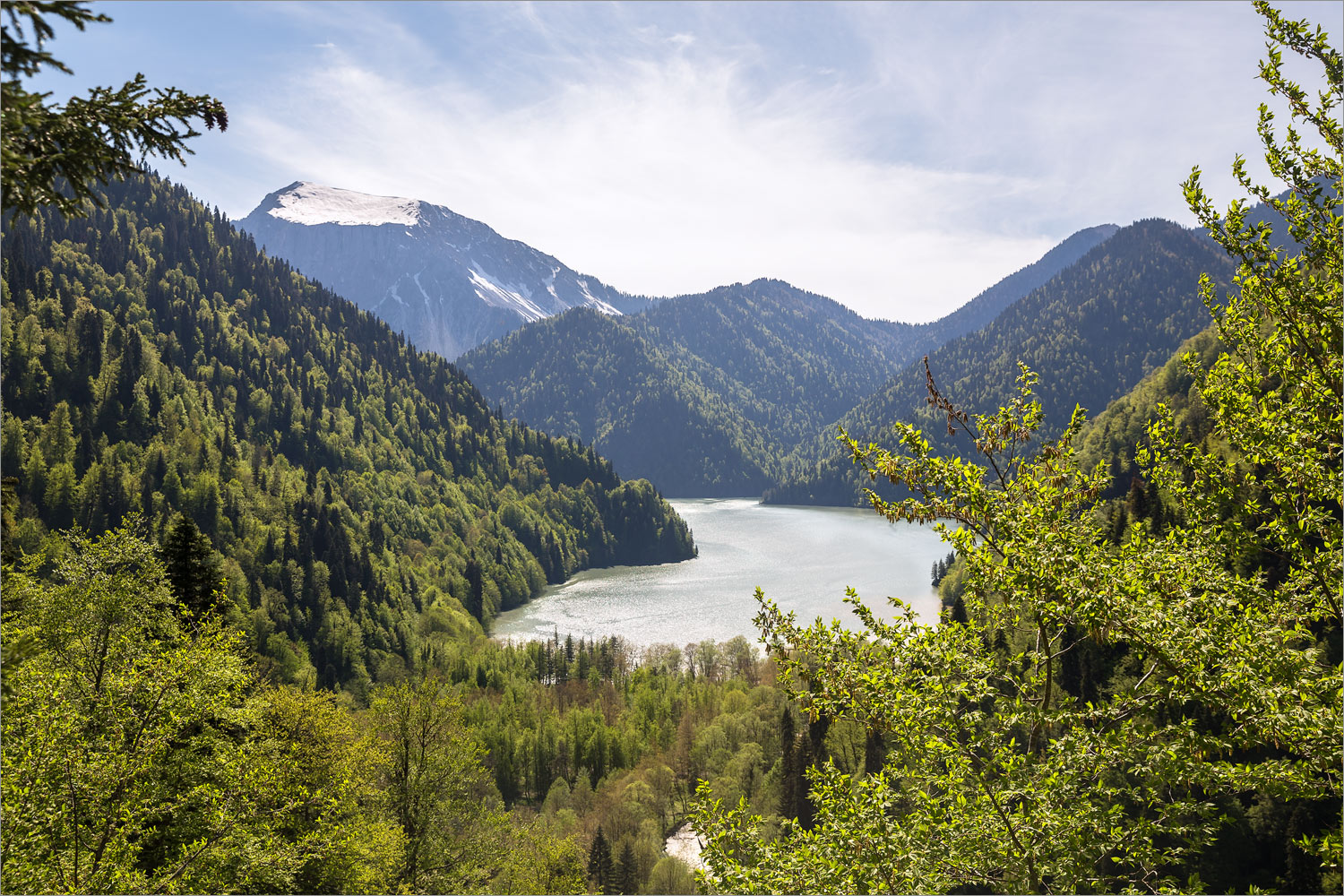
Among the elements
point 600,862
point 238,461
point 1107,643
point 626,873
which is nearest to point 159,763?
point 1107,643

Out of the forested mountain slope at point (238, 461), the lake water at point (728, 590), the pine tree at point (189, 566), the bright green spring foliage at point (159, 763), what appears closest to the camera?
the bright green spring foliage at point (159, 763)

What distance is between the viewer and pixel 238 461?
12875 centimetres

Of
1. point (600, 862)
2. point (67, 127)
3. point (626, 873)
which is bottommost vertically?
point (626, 873)

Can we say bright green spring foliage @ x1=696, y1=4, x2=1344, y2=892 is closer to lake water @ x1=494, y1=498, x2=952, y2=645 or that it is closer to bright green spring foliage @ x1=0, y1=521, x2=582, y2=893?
bright green spring foliage @ x1=0, y1=521, x2=582, y2=893

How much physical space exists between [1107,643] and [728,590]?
5181 inches

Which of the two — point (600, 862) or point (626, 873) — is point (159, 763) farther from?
point (626, 873)

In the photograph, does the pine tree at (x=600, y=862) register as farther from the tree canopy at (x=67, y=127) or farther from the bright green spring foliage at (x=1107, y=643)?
the tree canopy at (x=67, y=127)

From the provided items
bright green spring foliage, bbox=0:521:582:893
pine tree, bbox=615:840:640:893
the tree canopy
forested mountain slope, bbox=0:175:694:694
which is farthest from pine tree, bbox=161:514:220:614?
forested mountain slope, bbox=0:175:694:694

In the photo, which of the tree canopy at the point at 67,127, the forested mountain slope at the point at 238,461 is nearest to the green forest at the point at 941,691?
the tree canopy at the point at 67,127

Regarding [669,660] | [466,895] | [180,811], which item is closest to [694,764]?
[669,660]

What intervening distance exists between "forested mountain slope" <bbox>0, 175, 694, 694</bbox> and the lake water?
1223 cm

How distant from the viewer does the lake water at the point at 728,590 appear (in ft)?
368

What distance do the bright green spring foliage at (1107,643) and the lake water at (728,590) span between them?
267 feet

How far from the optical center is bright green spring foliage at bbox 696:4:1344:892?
779 cm
